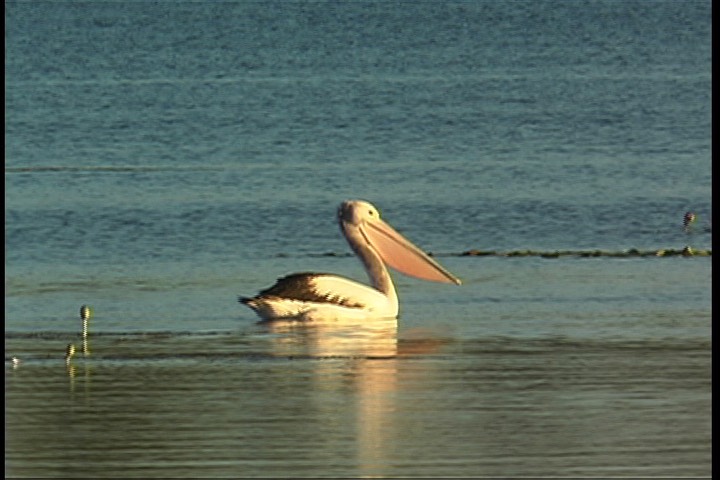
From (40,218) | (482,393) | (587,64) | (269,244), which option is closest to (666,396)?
(482,393)

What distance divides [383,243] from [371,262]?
1.21ft

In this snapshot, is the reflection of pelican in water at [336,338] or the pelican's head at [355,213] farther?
the pelican's head at [355,213]

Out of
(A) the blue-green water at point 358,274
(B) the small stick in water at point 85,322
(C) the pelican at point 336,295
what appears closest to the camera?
(A) the blue-green water at point 358,274

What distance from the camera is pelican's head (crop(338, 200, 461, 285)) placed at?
1684cm

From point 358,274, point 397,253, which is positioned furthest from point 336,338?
point 358,274

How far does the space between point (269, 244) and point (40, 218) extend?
90.1 inches

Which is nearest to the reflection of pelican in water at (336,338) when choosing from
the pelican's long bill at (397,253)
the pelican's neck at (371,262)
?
the pelican's neck at (371,262)

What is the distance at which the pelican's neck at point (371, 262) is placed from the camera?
16.1 m

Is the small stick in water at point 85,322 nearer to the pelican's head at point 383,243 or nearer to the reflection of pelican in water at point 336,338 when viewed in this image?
the reflection of pelican in water at point 336,338

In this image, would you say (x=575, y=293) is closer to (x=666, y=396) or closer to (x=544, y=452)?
(x=666, y=396)

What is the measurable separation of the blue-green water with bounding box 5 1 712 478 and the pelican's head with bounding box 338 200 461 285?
18 cm

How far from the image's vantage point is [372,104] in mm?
34906

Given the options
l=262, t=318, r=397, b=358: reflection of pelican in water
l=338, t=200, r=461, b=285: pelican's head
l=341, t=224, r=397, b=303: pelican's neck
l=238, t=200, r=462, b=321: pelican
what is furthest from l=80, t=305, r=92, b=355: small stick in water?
l=338, t=200, r=461, b=285: pelican's head

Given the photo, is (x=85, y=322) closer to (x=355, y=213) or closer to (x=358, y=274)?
(x=355, y=213)
